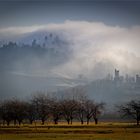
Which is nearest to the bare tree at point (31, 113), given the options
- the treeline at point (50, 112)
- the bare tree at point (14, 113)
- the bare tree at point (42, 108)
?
the treeline at point (50, 112)

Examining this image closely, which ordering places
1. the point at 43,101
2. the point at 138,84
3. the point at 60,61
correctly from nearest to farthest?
1. the point at 43,101
2. the point at 60,61
3. the point at 138,84

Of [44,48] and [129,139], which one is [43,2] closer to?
[129,139]

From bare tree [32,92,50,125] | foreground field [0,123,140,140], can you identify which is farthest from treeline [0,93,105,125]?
foreground field [0,123,140,140]

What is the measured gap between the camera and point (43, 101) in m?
62.6

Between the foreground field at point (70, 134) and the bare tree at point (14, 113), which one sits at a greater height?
the bare tree at point (14, 113)

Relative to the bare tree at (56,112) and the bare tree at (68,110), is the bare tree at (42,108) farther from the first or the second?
the bare tree at (68,110)

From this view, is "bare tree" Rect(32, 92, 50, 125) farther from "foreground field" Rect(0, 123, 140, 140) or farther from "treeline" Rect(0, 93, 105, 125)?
"foreground field" Rect(0, 123, 140, 140)

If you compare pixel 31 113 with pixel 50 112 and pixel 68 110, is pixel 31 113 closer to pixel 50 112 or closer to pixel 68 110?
pixel 50 112

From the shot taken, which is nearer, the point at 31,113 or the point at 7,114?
the point at 7,114

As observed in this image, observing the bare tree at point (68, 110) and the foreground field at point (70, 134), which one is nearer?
the foreground field at point (70, 134)

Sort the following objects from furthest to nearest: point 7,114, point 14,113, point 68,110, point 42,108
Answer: point 42,108
point 68,110
point 7,114
point 14,113

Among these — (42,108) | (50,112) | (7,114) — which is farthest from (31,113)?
(7,114)

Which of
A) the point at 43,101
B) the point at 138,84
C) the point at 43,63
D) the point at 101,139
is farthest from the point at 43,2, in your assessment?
the point at 138,84

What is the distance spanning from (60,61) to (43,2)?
124 meters
